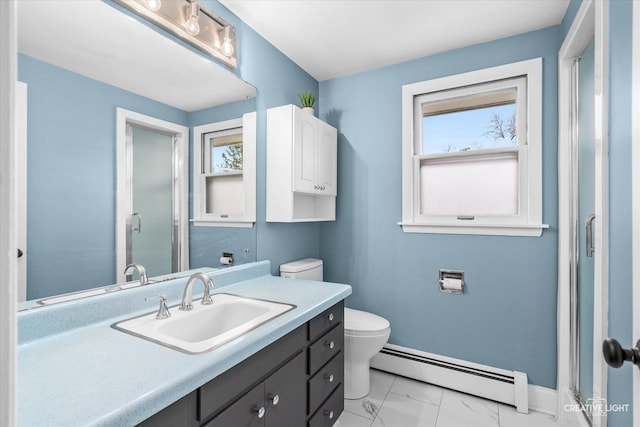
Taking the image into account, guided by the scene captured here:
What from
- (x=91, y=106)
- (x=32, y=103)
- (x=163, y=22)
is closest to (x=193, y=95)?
(x=163, y=22)

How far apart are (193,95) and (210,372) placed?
1.32 metres

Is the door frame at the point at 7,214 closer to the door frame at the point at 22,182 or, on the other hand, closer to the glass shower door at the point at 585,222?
the door frame at the point at 22,182

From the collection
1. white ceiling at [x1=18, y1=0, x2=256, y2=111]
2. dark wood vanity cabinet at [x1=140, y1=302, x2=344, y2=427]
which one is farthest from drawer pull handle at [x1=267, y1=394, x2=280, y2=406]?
white ceiling at [x1=18, y1=0, x2=256, y2=111]

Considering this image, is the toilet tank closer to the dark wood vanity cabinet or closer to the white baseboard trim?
the dark wood vanity cabinet

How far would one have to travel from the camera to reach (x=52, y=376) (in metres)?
0.80

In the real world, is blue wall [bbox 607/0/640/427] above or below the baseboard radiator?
above

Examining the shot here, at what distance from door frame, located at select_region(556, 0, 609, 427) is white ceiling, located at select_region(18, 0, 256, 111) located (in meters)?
1.76

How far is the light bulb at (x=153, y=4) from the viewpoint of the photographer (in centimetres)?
139

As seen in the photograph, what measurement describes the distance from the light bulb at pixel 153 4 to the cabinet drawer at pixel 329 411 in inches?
78.7

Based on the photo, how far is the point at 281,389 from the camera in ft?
3.97

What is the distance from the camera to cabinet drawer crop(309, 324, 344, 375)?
1.43m

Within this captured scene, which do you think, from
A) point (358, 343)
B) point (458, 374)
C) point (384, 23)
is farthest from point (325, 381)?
point (384, 23)

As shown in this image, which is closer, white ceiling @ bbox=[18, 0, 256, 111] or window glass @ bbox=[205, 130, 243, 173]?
white ceiling @ bbox=[18, 0, 256, 111]

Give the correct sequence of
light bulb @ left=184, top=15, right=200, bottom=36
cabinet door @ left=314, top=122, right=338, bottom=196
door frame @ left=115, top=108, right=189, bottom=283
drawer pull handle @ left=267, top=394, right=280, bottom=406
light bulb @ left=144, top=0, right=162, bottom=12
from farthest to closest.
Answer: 1. cabinet door @ left=314, top=122, right=338, bottom=196
2. light bulb @ left=184, top=15, right=200, bottom=36
3. light bulb @ left=144, top=0, right=162, bottom=12
4. door frame @ left=115, top=108, right=189, bottom=283
5. drawer pull handle @ left=267, top=394, right=280, bottom=406
